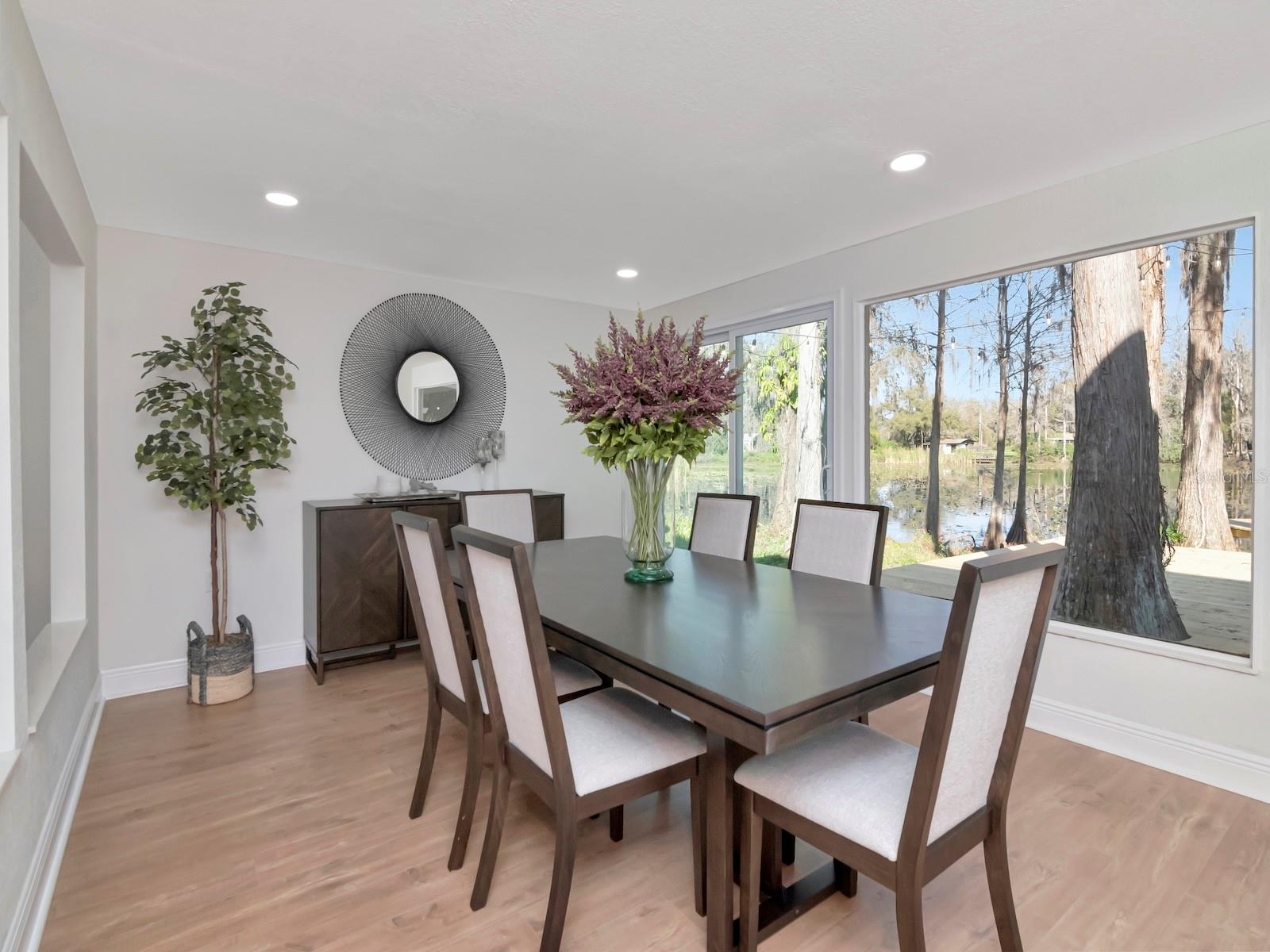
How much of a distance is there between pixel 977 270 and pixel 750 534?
5.70 feet

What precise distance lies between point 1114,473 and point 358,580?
12.5ft

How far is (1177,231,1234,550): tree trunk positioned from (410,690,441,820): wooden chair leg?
Result: 3.01 m

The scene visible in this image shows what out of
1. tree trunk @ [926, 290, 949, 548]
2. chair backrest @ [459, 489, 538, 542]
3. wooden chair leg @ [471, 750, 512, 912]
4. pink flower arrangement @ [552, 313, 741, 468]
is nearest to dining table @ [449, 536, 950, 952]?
wooden chair leg @ [471, 750, 512, 912]

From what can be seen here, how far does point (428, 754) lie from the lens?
222cm

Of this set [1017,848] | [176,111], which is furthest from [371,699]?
[1017,848]

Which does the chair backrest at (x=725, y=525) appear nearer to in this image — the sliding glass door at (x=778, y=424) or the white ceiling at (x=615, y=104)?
the sliding glass door at (x=778, y=424)

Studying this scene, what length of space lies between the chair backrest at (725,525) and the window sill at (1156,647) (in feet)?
4.71

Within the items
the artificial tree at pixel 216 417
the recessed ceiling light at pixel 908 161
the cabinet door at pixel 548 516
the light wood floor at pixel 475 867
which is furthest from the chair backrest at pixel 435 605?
the recessed ceiling light at pixel 908 161

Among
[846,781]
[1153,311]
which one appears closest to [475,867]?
[846,781]

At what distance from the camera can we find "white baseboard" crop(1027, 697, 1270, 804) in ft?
7.92

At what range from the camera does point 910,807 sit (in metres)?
1.28

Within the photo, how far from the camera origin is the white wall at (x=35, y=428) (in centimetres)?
232

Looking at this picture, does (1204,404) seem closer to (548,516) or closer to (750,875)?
(750,875)

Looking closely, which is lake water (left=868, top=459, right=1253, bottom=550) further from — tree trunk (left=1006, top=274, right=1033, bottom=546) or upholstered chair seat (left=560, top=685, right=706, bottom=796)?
upholstered chair seat (left=560, top=685, right=706, bottom=796)
